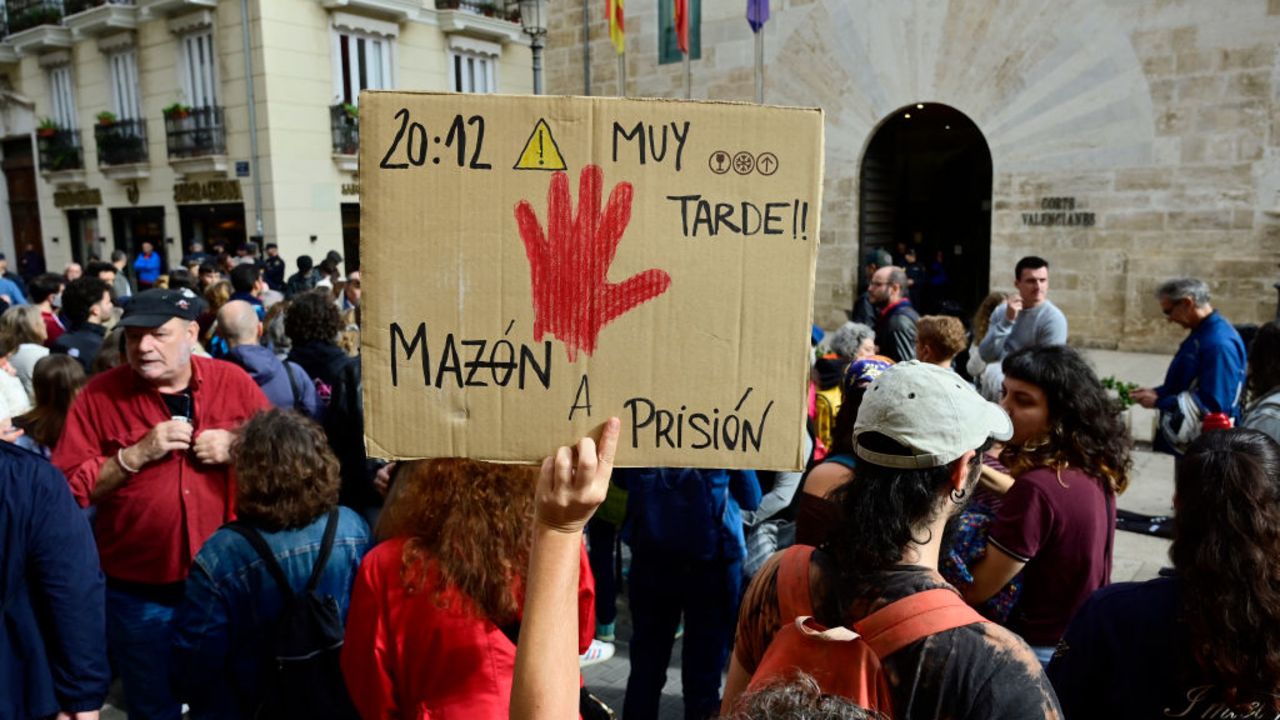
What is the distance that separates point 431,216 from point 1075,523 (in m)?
2.09

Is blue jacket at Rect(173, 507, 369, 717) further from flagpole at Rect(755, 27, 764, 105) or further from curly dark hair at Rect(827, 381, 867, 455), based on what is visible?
flagpole at Rect(755, 27, 764, 105)

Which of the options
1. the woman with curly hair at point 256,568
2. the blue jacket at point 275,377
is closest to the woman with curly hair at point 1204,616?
the woman with curly hair at point 256,568

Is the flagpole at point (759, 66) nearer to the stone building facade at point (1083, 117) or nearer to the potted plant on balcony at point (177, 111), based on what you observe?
the stone building facade at point (1083, 117)

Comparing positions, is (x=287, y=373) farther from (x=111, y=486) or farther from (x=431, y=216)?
(x=431, y=216)

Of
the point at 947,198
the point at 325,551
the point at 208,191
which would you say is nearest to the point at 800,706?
the point at 325,551

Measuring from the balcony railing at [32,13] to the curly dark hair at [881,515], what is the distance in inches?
1110

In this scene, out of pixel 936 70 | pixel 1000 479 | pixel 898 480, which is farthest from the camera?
pixel 936 70

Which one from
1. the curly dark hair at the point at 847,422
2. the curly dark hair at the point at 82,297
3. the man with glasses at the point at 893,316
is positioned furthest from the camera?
the man with glasses at the point at 893,316

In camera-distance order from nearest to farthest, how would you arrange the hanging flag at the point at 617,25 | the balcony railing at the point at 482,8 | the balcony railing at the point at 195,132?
the hanging flag at the point at 617,25 → the balcony railing at the point at 195,132 → the balcony railing at the point at 482,8

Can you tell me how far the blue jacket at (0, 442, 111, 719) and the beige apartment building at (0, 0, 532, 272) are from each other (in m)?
18.3

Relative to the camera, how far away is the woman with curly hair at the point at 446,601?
2.05 meters

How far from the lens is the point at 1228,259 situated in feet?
36.7

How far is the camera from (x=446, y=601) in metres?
2.07

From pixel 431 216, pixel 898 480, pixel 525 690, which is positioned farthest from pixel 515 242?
pixel 898 480
